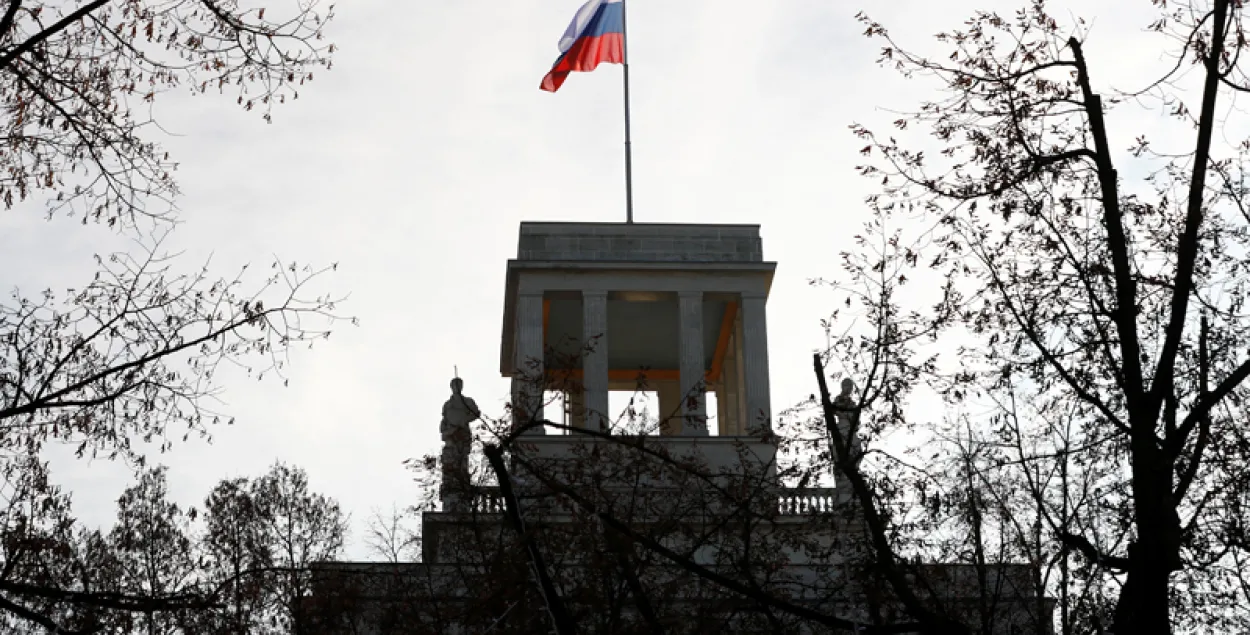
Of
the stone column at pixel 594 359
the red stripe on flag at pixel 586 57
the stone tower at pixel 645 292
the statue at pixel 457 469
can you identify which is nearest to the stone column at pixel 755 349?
the stone tower at pixel 645 292

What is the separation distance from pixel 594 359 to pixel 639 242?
3.69 metres

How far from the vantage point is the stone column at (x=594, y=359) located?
38.3 m

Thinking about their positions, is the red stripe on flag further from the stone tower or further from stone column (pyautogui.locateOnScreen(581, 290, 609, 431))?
stone column (pyautogui.locateOnScreen(581, 290, 609, 431))

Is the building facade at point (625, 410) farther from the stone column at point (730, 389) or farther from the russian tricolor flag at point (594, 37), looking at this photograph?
the russian tricolor flag at point (594, 37)

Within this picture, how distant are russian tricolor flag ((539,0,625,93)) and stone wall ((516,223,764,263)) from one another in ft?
14.7

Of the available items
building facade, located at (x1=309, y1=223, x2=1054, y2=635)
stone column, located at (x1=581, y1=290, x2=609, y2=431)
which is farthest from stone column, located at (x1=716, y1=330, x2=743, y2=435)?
stone column, located at (x1=581, y1=290, x2=609, y2=431)

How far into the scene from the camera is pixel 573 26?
4316cm

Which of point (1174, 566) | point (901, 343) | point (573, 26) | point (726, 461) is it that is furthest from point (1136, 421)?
point (573, 26)

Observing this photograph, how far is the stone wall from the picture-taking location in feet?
134

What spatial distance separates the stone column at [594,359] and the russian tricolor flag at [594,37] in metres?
6.59

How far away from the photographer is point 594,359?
39.2 meters

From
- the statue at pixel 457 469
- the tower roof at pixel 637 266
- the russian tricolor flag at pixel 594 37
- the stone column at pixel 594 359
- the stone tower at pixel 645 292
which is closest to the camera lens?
the statue at pixel 457 469

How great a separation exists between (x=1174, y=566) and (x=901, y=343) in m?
4.71

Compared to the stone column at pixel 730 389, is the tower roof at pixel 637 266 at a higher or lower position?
higher
